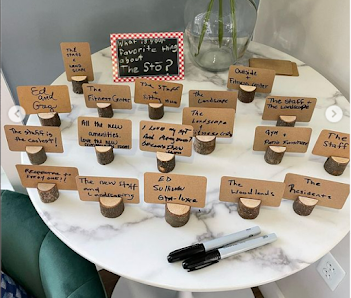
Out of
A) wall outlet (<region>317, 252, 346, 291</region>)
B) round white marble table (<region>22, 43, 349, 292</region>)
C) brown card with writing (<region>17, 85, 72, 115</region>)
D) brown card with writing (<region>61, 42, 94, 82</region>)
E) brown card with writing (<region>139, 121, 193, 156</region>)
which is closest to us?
round white marble table (<region>22, 43, 349, 292</region>)

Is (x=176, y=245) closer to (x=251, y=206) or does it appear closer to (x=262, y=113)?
(x=251, y=206)

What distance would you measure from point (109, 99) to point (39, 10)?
18.5 inches

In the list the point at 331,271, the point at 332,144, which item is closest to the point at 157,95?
the point at 332,144

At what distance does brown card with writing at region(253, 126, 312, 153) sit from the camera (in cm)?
92

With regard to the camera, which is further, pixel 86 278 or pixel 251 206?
pixel 86 278

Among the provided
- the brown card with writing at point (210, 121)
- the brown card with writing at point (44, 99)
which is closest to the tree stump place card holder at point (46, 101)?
the brown card with writing at point (44, 99)

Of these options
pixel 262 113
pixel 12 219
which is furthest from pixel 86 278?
pixel 262 113

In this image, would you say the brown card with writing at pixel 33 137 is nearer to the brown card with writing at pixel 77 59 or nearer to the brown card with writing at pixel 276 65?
the brown card with writing at pixel 77 59

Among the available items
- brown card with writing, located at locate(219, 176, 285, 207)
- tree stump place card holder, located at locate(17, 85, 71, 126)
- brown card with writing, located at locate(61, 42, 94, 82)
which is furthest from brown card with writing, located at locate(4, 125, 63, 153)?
brown card with writing, located at locate(219, 176, 285, 207)

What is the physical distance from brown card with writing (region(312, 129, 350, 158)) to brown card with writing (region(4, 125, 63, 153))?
639 mm

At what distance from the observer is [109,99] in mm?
1067

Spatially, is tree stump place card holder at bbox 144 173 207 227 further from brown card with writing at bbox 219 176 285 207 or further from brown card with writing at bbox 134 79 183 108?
brown card with writing at bbox 134 79 183 108

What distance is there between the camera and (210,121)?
0.96 m

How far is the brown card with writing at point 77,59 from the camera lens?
1.11 meters
